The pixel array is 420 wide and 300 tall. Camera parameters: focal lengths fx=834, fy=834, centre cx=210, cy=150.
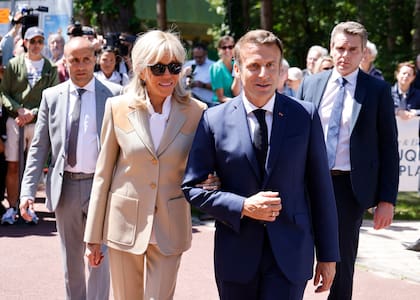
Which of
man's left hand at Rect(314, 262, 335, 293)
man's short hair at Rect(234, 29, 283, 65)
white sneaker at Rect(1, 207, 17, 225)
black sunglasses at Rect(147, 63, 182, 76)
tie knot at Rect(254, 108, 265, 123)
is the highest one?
man's short hair at Rect(234, 29, 283, 65)

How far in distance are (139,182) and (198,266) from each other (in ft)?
12.4

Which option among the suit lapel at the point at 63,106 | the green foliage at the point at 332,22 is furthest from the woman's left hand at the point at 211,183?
the green foliage at the point at 332,22

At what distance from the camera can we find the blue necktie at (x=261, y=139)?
13.0 ft

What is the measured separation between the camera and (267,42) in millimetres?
3955

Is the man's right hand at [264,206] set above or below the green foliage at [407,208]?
above

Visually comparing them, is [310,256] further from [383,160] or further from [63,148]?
[63,148]

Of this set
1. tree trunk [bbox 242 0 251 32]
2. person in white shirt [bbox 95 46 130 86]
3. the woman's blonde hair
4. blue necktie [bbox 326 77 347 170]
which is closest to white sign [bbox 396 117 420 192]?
person in white shirt [bbox 95 46 130 86]

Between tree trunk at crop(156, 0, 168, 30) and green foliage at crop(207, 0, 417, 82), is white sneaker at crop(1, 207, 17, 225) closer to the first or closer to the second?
green foliage at crop(207, 0, 417, 82)

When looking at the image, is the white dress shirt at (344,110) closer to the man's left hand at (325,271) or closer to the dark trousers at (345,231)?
the dark trousers at (345,231)

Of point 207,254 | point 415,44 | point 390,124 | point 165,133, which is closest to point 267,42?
point 165,133

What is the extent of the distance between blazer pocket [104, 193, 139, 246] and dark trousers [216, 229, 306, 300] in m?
0.78

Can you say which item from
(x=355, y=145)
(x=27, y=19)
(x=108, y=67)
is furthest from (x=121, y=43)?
(x=355, y=145)

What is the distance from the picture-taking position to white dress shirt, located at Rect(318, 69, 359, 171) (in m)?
5.57

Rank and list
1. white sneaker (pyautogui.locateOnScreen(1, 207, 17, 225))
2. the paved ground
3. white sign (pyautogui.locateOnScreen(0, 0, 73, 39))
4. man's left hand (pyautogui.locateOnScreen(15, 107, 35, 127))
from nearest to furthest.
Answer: the paved ground < man's left hand (pyautogui.locateOnScreen(15, 107, 35, 127)) < white sneaker (pyautogui.locateOnScreen(1, 207, 17, 225)) < white sign (pyautogui.locateOnScreen(0, 0, 73, 39))
